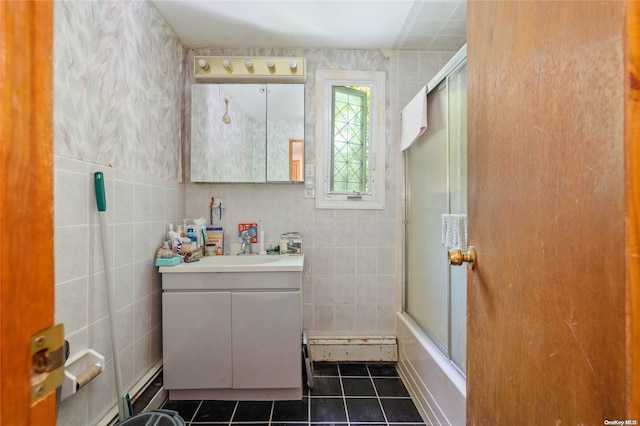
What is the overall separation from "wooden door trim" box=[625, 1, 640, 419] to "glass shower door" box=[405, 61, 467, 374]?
0.91 meters

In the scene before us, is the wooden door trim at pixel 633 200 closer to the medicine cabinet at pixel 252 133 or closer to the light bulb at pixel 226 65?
the medicine cabinet at pixel 252 133

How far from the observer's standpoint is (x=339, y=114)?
2.00 metres

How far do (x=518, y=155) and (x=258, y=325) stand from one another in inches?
55.3

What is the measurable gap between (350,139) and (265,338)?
141 cm

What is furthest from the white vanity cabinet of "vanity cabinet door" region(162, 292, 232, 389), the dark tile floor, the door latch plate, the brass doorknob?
the door latch plate

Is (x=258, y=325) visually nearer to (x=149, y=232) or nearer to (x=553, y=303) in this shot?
(x=149, y=232)

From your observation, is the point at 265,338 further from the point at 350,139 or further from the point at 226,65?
the point at 226,65

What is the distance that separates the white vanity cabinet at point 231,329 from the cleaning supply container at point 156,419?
14.7 inches

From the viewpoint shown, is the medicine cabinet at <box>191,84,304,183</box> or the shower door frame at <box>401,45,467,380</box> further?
the medicine cabinet at <box>191,84,304,183</box>

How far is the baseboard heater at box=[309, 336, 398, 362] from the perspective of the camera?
6.36ft

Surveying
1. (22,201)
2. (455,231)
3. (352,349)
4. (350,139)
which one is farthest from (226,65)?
(352,349)

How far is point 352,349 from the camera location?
1.95 metres

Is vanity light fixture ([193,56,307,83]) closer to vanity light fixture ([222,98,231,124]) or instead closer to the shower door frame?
vanity light fixture ([222,98,231,124])

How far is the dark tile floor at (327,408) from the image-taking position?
1.41 metres
